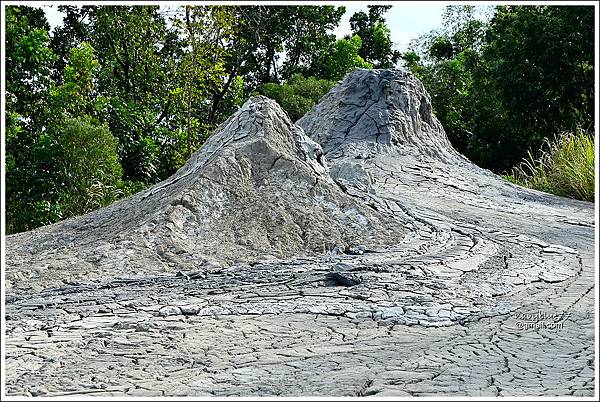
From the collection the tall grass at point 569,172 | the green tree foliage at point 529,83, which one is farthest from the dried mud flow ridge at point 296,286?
the green tree foliage at point 529,83

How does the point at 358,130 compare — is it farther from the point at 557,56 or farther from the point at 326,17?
the point at 326,17

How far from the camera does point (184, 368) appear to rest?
2889mm

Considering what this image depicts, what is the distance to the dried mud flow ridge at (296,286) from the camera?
2.82 meters

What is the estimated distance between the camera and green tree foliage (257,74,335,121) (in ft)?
42.5

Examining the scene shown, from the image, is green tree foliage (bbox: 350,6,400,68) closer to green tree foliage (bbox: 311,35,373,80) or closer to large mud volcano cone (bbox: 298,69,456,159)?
green tree foliage (bbox: 311,35,373,80)

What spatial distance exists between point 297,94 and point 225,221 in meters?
8.34

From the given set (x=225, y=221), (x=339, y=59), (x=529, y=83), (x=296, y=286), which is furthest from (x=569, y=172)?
(x=339, y=59)

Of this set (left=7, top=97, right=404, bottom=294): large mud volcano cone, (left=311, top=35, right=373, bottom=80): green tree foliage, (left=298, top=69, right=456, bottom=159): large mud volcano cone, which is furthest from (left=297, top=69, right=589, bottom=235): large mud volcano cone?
(left=311, top=35, right=373, bottom=80): green tree foliage

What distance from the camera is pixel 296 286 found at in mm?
4129

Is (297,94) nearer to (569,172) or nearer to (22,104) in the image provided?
(22,104)

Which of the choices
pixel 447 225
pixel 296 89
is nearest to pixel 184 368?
pixel 447 225

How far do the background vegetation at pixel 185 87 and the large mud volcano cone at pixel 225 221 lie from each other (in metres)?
3.55

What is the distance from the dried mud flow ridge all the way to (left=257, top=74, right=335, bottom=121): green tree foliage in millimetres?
5466

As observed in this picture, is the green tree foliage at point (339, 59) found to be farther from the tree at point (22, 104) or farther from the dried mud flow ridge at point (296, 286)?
the dried mud flow ridge at point (296, 286)
